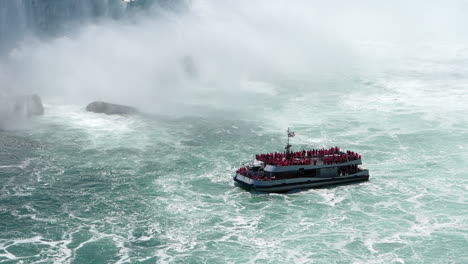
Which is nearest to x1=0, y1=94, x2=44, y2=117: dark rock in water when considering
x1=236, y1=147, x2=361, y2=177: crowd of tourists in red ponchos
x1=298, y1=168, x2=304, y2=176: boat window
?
x1=236, y1=147, x2=361, y2=177: crowd of tourists in red ponchos

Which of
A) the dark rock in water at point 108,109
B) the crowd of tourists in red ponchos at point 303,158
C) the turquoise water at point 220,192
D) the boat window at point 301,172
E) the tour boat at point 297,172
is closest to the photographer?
the turquoise water at point 220,192

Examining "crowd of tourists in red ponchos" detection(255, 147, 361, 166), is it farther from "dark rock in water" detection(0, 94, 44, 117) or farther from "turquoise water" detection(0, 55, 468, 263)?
"dark rock in water" detection(0, 94, 44, 117)

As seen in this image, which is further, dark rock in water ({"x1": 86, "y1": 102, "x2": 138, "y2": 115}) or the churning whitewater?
dark rock in water ({"x1": 86, "y1": 102, "x2": 138, "y2": 115})

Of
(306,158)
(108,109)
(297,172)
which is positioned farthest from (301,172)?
(108,109)

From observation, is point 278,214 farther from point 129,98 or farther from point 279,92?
point 279,92

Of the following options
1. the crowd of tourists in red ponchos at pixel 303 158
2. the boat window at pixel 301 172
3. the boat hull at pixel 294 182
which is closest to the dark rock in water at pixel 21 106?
the boat hull at pixel 294 182

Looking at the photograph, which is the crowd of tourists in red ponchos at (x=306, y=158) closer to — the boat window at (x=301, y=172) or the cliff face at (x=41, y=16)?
the boat window at (x=301, y=172)

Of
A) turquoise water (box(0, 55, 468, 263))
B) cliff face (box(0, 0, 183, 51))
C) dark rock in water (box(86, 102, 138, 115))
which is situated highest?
cliff face (box(0, 0, 183, 51))

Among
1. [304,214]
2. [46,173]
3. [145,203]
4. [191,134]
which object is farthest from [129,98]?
[304,214]
